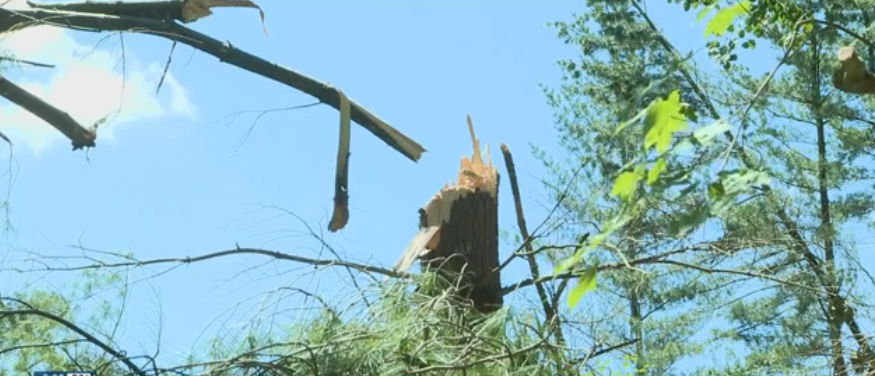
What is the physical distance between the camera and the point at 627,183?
1.21 m

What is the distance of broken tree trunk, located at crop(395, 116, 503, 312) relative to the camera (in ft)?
12.3

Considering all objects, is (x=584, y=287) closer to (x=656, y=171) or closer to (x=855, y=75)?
(x=656, y=171)

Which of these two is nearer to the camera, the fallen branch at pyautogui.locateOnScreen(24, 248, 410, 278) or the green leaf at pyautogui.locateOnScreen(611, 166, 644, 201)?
the green leaf at pyautogui.locateOnScreen(611, 166, 644, 201)

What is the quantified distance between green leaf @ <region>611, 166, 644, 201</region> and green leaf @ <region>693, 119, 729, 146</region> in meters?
0.07

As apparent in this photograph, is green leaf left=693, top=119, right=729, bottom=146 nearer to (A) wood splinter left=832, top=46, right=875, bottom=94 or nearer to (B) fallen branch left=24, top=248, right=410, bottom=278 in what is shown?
(A) wood splinter left=832, top=46, right=875, bottom=94

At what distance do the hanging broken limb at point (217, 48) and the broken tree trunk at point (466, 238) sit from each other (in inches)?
9.5

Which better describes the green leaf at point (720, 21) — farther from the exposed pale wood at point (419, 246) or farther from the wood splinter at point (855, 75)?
the exposed pale wood at point (419, 246)

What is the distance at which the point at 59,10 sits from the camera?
366 centimetres

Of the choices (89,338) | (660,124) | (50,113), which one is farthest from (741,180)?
(50,113)

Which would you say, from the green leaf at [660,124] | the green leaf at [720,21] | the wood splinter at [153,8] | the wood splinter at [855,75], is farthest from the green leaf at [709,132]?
the wood splinter at [153,8]

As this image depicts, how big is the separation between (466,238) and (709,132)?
102 inches

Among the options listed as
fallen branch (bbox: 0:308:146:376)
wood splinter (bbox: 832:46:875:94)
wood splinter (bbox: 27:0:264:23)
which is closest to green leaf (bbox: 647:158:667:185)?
wood splinter (bbox: 832:46:875:94)

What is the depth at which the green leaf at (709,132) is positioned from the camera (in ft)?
3.99

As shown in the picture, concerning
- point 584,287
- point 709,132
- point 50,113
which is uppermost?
point 50,113
